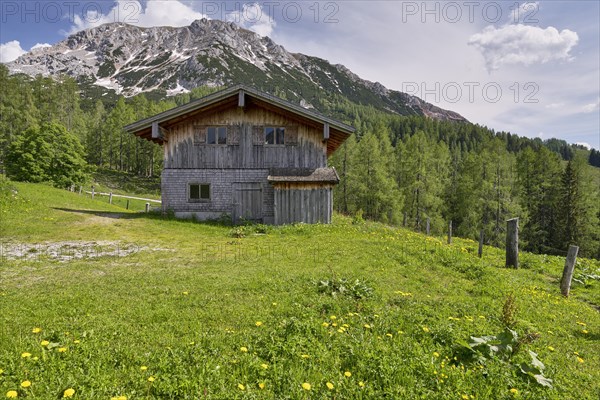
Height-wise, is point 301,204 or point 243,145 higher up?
point 243,145

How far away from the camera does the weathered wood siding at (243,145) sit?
22.6 m

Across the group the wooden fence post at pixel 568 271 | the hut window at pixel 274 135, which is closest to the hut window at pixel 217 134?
the hut window at pixel 274 135

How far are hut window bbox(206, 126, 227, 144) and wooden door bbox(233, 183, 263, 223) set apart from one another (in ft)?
10.7

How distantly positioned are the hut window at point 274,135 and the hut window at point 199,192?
525 cm

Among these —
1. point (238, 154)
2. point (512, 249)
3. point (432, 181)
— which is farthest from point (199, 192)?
Answer: point (432, 181)

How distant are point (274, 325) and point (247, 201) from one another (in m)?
16.8

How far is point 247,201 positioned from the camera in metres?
22.7

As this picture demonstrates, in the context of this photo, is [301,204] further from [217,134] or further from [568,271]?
[568,271]

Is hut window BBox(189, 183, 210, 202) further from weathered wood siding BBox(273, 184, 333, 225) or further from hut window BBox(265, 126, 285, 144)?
hut window BBox(265, 126, 285, 144)

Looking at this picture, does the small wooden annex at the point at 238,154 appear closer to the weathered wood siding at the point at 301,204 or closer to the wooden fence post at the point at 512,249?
the weathered wood siding at the point at 301,204

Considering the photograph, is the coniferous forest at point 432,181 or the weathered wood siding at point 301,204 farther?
the coniferous forest at point 432,181

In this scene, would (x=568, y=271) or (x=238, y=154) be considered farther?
(x=238, y=154)

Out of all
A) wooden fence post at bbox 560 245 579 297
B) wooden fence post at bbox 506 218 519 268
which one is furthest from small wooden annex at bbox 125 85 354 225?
wooden fence post at bbox 560 245 579 297

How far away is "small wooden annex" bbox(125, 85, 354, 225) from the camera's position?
73.2 feet
